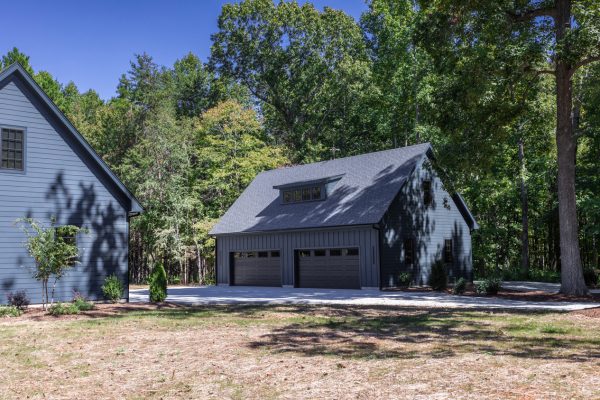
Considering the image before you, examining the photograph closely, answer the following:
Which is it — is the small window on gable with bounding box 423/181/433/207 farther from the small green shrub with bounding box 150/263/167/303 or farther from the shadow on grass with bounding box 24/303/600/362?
the small green shrub with bounding box 150/263/167/303

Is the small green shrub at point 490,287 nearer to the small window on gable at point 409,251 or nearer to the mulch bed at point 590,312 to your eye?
the small window on gable at point 409,251

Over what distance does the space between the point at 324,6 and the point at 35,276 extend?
1652 inches

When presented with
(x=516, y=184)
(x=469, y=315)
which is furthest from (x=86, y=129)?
(x=469, y=315)

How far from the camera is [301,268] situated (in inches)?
1201

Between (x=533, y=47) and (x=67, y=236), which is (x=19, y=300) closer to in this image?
(x=67, y=236)

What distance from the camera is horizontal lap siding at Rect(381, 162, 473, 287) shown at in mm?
27547

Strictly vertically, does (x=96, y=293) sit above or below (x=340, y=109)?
below

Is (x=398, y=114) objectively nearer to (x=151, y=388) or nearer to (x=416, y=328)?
(x=416, y=328)

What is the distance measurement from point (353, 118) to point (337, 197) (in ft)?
69.6

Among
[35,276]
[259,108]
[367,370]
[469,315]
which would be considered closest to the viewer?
[367,370]

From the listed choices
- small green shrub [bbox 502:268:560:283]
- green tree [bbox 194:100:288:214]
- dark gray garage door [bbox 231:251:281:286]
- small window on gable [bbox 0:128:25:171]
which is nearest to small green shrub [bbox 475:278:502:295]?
small green shrub [bbox 502:268:560:283]

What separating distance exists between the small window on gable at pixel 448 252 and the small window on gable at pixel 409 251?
3.01m

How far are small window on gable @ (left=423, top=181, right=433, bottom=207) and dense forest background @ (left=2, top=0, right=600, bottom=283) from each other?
2730mm

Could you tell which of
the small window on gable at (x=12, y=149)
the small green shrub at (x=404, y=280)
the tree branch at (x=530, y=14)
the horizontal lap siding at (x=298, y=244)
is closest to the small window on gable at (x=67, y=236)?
the small window on gable at (x=12, y=149)
